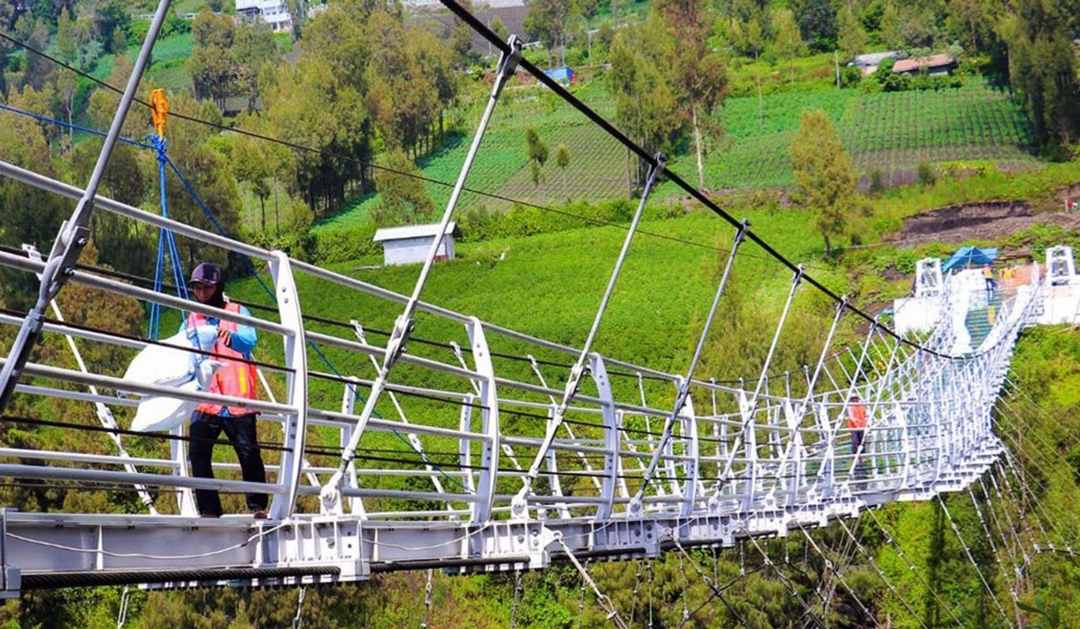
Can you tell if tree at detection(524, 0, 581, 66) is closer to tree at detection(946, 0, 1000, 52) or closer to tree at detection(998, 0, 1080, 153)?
tree at detection(946, 0, 1000, 52)

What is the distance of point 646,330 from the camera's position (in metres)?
41.9

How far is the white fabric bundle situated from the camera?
4.91 m

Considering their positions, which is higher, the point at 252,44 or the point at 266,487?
the point at 266,487

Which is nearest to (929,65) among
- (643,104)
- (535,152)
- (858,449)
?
(643,104)

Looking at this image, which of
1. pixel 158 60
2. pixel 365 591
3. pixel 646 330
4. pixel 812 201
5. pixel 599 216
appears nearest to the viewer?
pixel 365 591

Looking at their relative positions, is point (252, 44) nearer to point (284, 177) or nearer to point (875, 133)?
point (284, 177)

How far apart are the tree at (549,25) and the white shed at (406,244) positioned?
3445cm

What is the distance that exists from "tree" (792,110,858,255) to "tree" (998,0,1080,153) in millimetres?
11171

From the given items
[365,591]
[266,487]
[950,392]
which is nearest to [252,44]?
[365,591]

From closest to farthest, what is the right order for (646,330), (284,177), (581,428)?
(581,428), (646,330), (284,177)

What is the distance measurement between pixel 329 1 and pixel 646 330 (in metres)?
42.8

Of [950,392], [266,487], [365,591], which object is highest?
[266,487]

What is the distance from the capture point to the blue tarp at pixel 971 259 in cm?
→ 3878

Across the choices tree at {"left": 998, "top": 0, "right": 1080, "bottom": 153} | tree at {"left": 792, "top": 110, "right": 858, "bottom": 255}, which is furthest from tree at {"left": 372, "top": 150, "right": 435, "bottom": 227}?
tree at {"left": 998, "top": 0, "right": 1080, "bottom": 153}
